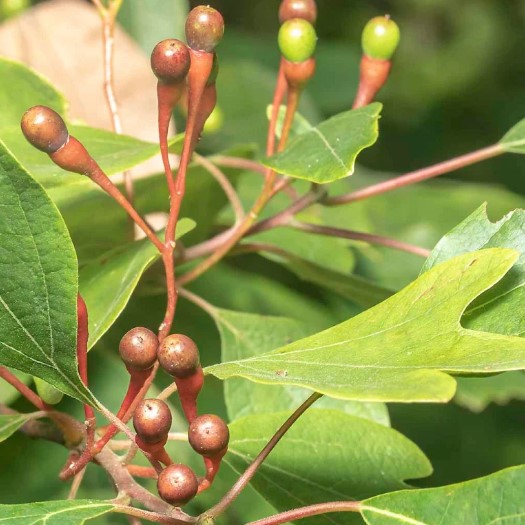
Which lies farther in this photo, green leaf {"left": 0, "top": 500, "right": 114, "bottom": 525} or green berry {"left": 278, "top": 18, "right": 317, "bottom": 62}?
green berry {"left": 278, "top": 18, "right": 317, "bottom": 62}

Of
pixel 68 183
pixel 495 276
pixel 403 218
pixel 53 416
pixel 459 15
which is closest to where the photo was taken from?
pixel 495 276

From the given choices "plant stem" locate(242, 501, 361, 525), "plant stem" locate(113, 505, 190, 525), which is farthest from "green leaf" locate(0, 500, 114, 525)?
"plant stem" locate(242, 501, 361, 525)

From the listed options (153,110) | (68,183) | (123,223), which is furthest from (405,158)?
(68,183)

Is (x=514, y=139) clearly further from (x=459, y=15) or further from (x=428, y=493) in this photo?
(x=459, y=15)

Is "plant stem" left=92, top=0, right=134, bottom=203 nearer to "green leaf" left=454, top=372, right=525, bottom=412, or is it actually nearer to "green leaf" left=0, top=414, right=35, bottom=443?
"green leaf" left=0, top=414, right=35, bottom=443

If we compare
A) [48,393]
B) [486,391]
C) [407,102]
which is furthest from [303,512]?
[407,102]
